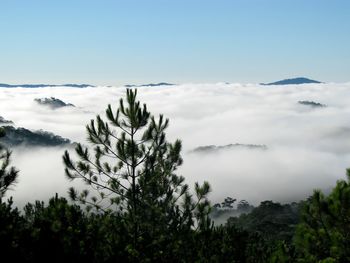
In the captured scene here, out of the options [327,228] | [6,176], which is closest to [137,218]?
[6,176]

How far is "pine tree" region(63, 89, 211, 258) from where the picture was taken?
1703 cm

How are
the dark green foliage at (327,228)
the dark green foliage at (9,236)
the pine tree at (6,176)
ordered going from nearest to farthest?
the dark green foliage at (327,228)
the dark green foliage at (9,236)
the pine tree at (6,176)

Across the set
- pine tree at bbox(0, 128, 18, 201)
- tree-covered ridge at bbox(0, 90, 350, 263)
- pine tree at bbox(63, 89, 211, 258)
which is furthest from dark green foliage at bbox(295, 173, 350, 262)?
pine tree at bbox(0, 128, 18, 201)

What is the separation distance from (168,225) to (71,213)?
8.35 m

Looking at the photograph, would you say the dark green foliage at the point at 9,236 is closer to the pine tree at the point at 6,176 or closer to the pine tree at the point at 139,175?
the pine tree at the point at 6,176

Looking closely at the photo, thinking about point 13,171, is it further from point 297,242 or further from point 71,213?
point 297,242

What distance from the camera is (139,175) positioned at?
17141 millimetres

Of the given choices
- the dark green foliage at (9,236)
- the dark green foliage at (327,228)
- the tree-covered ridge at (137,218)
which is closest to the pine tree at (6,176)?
the tree-covered ridge at (137,218)

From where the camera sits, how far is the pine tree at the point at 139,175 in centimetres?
1703

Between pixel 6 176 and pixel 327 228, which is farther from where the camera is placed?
pixel 6 176

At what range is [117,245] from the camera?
17109 millimetres

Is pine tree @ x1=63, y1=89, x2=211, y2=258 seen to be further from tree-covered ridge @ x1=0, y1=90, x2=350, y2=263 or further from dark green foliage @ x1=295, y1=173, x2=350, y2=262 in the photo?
dark green foliage @ x1=295, y1=173, x2=350, y2=262

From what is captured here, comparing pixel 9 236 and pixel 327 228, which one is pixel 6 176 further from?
pixel 327 228

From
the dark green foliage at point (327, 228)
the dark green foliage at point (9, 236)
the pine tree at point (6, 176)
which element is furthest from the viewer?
the pine tree at point (6, 176)
